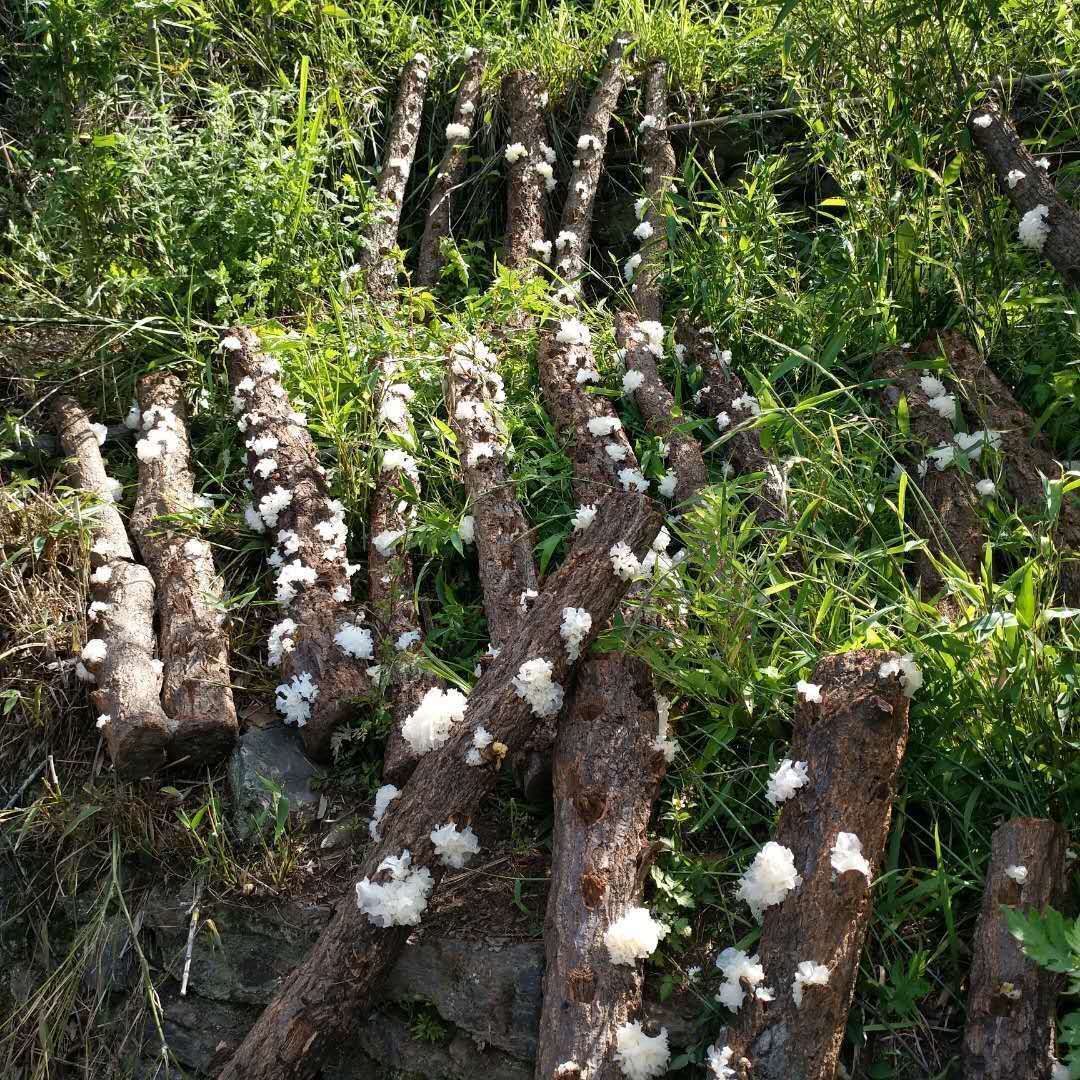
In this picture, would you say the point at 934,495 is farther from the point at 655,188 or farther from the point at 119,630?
the point at 119,630

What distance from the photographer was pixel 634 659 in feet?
8.71

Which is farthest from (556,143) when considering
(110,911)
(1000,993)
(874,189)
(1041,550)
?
(1000,993)

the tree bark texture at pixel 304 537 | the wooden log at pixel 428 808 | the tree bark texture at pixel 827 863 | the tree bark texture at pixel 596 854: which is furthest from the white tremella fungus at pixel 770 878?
the tree bark texture at pixel 304 537

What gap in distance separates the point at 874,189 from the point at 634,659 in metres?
2.05

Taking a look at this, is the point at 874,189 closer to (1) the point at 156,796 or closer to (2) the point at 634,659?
(2) the point at 634,659

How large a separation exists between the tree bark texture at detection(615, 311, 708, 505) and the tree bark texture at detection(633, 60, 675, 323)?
162 millimetres

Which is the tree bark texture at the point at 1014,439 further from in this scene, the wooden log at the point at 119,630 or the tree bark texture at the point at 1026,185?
the wooden log at the point at 119,630

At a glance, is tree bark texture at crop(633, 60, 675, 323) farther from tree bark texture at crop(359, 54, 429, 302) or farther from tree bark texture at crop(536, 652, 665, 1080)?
A: tree bark texture at crop(536, 652, 665, 1080)

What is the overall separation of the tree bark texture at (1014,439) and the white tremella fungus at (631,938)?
135 cm

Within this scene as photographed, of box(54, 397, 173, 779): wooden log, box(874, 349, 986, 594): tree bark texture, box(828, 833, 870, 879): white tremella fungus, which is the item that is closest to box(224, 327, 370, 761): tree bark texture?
box(54, 397, 173, 779): wooden log

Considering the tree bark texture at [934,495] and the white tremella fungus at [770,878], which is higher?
the tree bark texture at [934,495]

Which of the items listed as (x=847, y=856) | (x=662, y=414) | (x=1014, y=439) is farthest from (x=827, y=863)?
(x=662, y=414)

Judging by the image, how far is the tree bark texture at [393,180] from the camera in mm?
4461

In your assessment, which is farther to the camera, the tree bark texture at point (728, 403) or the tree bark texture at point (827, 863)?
the tree bark texture at point (728, 403)
